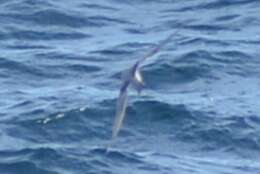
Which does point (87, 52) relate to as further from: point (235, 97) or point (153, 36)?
point (235, 97)

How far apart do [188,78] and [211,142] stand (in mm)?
2231

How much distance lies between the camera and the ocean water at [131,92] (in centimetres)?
1383

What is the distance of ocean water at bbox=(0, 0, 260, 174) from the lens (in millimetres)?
13828

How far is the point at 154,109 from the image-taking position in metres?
15.2

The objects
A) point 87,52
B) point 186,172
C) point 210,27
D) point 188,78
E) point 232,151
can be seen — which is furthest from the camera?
point 210,27

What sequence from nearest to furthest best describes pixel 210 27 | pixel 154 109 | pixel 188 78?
1. pixel 154 109
2. pixel 188 78
3. pixel 210 27

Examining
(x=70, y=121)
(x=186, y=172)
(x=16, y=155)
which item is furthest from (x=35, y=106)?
(x=186, y=172)

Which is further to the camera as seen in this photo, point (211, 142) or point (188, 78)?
point (188, 78)

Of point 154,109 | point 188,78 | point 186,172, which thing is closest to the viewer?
point 186,172

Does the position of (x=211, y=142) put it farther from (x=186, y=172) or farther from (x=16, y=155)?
(x=16, y=155)

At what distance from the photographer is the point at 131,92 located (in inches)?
631

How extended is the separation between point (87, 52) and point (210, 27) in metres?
2.29

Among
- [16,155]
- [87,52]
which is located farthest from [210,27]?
[16,155]

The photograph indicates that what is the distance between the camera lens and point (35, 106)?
50.5 feet
